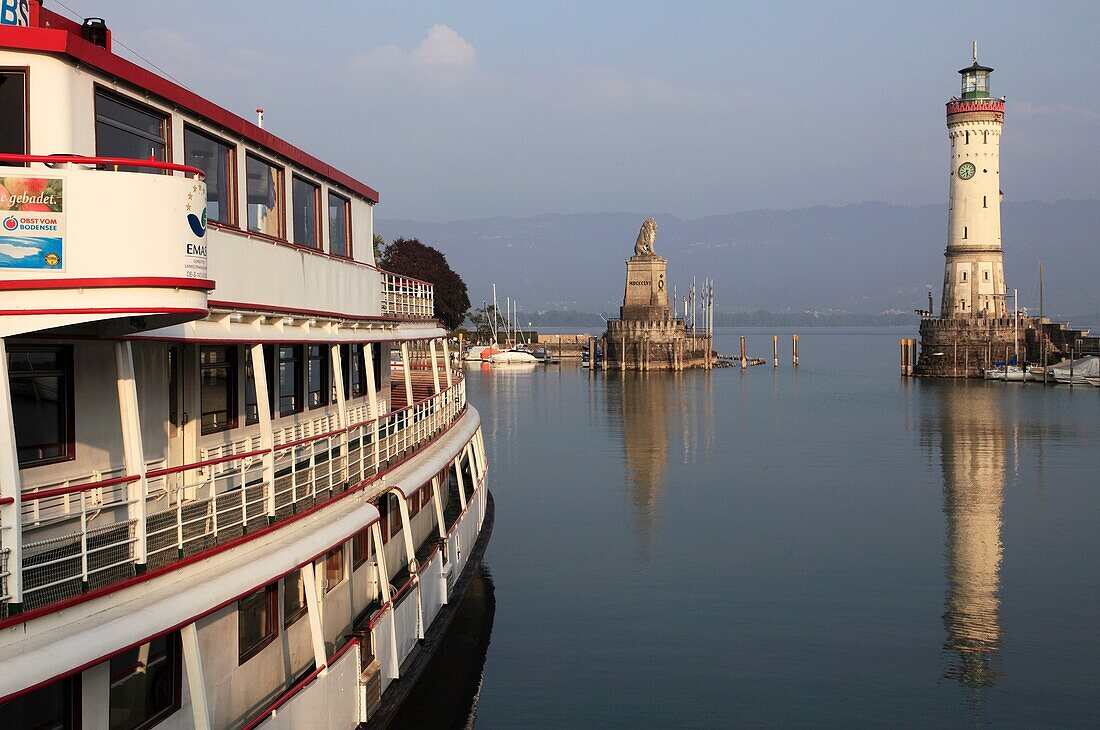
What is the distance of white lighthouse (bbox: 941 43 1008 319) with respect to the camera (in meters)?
96.3

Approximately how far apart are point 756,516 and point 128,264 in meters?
27.3

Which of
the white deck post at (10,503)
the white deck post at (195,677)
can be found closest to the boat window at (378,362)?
the white deck post at (195,677)

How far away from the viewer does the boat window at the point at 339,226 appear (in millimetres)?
15703

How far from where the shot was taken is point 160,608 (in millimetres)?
7543

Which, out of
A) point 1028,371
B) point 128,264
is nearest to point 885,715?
point 128,264

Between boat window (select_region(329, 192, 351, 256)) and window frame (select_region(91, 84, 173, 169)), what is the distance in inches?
209

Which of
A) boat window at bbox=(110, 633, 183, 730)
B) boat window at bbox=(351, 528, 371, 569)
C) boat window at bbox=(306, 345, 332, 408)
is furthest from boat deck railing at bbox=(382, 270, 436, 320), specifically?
boat window at bbox=(110, 633, 183, 730)

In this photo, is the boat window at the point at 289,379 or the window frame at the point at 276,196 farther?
the boat window at the point at 289,379

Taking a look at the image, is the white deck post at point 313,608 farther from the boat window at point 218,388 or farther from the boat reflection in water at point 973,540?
the boat reflection in water at point 973,540

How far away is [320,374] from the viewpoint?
53.1 feet

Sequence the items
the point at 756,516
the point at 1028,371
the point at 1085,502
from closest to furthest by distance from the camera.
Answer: the point at 756,516 → the point at 1085,502 → the point at 1028,371

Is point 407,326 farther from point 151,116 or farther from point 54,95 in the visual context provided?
point 54,95

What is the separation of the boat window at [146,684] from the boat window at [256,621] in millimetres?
946

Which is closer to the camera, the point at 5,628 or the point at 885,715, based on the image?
the point at 5,628
